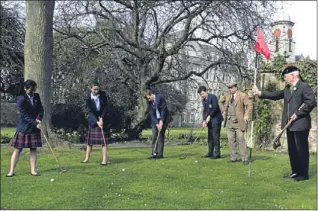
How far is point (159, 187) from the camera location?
654 cm

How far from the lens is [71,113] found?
18109 mm

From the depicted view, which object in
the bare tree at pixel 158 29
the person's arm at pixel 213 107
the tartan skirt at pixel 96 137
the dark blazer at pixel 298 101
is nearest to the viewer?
the dark blazer at pixel 298 101

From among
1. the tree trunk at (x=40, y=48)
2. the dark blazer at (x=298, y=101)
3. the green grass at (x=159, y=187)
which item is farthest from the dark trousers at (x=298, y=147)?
the tree trunk at (x=40, y=48)

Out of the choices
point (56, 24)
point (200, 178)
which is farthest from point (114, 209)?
point (56, 24)

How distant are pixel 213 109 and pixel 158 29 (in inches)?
291

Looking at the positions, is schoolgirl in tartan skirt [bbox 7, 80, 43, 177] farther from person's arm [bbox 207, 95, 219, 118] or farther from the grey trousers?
person's arm [bbox 207, 95, 219, 118]

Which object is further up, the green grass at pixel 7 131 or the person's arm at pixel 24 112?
the person's arm at pixel 24 112

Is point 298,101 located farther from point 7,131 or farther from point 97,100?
point 7,131

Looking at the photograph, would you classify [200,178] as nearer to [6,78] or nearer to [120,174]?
[120,174]

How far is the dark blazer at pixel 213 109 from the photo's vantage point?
9992 millimetres

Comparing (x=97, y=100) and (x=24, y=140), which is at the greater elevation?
(x=97, y=100)

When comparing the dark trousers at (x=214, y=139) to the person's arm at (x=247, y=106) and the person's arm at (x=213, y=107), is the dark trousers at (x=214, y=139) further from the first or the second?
the person's arm at (x=247, y=106)

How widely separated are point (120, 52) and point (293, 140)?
13595mm

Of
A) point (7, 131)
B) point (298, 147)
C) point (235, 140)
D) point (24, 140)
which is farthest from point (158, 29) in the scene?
point (298, 147)
